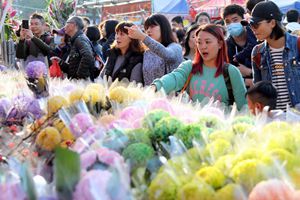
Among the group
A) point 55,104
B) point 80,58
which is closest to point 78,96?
point 55,104

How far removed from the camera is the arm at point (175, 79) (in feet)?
11.1

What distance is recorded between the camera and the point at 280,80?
12.0ft

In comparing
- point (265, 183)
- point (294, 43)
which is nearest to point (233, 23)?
point (294, 43)

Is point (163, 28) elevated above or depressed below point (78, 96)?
above

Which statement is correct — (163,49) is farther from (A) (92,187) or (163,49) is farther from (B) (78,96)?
(A) (92,187)

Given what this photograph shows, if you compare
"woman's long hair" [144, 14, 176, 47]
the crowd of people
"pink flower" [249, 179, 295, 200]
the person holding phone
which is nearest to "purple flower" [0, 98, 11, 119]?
the crowd of people

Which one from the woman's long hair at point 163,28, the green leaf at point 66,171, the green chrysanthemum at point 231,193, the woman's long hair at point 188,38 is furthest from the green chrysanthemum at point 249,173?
the woman's long hair at point 188,38

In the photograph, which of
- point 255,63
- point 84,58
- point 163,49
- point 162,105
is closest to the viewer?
point 162,105

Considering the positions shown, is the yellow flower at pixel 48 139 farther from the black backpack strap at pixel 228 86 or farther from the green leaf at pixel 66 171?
the black backpack strap at pixel 228 86

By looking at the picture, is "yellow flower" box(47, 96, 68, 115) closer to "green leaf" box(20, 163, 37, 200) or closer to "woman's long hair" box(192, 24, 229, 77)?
"green leaf" box(20, 163, 37, 200)

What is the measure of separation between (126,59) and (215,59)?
4.30 feet

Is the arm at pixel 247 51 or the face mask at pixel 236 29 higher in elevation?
the face mask at pixel 236 29

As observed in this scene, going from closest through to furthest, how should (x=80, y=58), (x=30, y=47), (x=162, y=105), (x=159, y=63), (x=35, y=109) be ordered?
(x=162, y=105) < (x=35, y=109) < (x=159, y=63) < (x=80, y=58) < (x=30, y=47)

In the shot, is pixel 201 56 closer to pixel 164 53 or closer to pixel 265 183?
pixel 164 53
